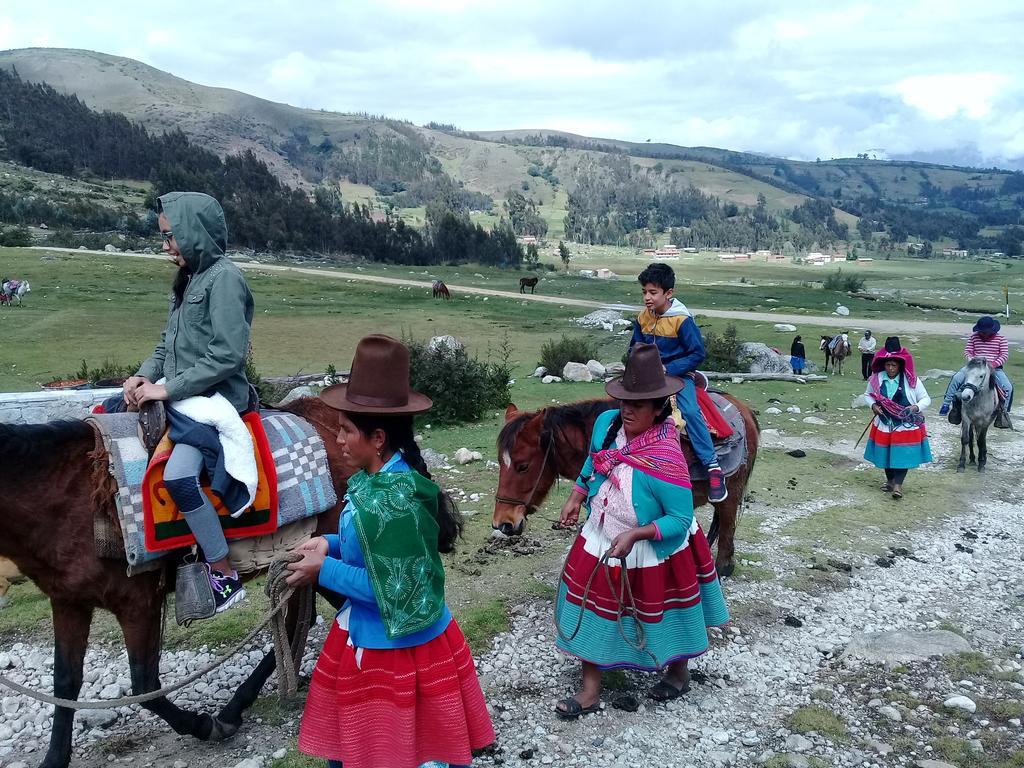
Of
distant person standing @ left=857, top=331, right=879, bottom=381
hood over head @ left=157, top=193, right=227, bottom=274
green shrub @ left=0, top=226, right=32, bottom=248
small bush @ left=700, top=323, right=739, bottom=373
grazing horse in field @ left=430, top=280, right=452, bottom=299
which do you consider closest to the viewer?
hood over head @ left=157, top=193, right=227, bottom=274

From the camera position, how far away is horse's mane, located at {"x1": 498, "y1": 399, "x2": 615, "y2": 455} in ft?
16.3

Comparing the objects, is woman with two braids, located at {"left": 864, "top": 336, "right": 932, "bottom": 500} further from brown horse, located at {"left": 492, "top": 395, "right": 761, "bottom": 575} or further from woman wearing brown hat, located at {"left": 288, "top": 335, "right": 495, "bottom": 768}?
woman wearing brown hat, located at {"left": 288, "top": 335, "right": 495, "bottom": 768}

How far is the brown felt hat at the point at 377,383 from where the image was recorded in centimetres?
261

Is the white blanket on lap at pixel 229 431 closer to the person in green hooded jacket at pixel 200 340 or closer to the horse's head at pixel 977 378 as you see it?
the person in green hooded jacket at pixel 200 340

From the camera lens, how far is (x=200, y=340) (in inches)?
141

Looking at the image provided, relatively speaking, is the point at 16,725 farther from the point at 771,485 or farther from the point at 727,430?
the point at 771,485

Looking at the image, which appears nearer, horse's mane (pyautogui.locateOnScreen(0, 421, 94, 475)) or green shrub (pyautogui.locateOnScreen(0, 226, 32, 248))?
horse's mane (pyautogui.locateOnScreen(0, 421, 94, 475))

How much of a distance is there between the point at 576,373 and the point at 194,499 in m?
14.6

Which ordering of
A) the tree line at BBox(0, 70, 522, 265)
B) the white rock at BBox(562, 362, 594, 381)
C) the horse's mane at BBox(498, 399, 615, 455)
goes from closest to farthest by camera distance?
the horse's mane at BBox(498, 399, 615, 455)
the white rock at BBox(562, 362, 594, 381)
the tree line at BBox(0, 70, 522, 265)

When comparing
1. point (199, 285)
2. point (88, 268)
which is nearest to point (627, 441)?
point (199, 285)

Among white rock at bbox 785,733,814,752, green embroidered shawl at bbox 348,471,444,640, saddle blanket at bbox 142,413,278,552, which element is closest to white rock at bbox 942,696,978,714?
white rock at bbox 785,733,814,752

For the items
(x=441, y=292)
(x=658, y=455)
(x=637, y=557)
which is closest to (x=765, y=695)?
(x=637, y=557)

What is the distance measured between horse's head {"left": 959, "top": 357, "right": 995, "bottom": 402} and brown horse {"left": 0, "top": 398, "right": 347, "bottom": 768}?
399 inches

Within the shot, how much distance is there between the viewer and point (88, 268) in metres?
36.5
